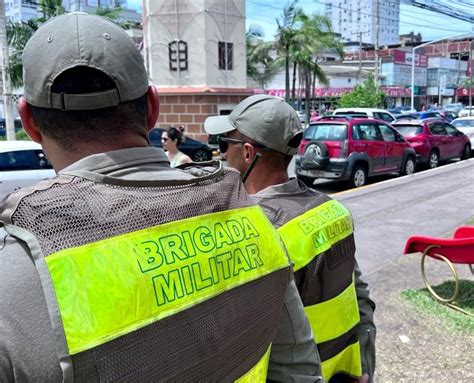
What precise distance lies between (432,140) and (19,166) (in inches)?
452

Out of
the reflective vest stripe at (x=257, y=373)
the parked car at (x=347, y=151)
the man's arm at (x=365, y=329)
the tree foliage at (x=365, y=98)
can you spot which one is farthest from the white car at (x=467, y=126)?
the reflective vest stripe at (x=257, y=373)

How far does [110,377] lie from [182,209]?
0.36 m

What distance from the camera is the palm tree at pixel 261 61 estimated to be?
3575 centimetres

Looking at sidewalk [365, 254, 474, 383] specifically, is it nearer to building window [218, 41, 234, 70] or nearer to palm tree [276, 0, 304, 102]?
building window [218, 41, 234, 70]

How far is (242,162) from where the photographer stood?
2.23m

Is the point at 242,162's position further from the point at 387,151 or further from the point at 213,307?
the point at 387,151

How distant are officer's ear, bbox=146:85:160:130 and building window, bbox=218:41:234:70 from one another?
19.6 meters

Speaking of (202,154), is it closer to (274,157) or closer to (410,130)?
(410,130)

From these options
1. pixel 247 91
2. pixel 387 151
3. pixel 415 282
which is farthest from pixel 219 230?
pixel 247 91

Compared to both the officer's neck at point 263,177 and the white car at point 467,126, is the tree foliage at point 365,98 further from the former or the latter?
the officer's neck at point 263,177

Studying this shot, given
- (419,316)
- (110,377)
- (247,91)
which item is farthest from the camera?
(247,91)

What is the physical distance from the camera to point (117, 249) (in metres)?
0.99

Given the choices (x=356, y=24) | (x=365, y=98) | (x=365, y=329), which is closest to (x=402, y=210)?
(x=365, y=329)

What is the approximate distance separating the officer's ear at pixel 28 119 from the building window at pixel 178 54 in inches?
764
